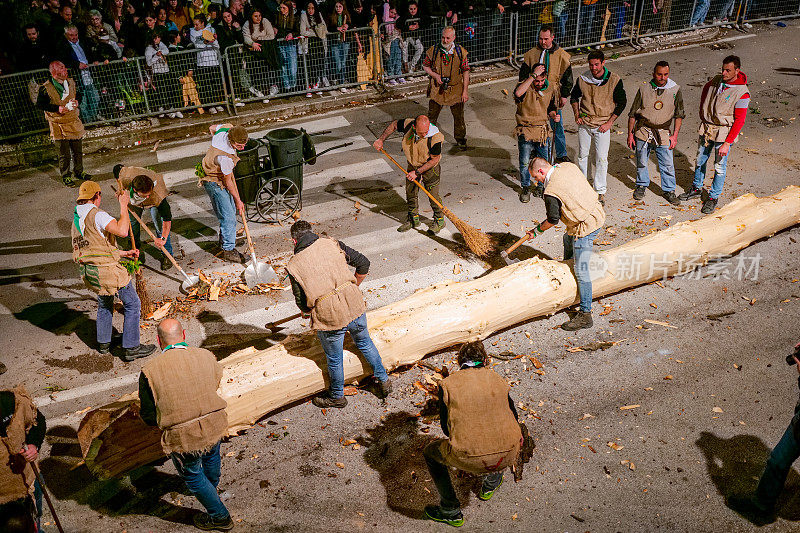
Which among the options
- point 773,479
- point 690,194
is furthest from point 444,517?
point 690,194

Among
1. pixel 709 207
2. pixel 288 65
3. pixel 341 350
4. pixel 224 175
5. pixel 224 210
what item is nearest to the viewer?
pixel 341 350

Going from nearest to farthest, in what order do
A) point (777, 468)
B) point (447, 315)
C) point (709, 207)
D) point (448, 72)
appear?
1. point (777, 468)
2. point (447, 315)
3. point (709, 207)
4. point (448, 72)

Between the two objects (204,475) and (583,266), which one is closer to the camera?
(204,475)

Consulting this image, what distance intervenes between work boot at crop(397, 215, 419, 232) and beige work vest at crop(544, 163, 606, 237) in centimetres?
262

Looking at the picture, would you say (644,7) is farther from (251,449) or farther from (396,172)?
(251,449)

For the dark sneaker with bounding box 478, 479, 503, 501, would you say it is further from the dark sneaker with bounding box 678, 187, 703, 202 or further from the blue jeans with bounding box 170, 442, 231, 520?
the dark sneaker with bounding box 678, 187, 703, 202

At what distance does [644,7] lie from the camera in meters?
15.7

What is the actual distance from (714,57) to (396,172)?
29.3ft

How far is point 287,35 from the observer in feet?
42.0

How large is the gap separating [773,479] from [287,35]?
A: 1101cm

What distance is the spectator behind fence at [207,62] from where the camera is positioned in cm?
1234

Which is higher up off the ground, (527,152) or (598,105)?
(598,105)

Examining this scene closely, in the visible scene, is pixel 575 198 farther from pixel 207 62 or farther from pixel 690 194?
pixel 207 62

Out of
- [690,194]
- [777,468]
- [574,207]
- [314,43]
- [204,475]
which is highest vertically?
[314,43]
